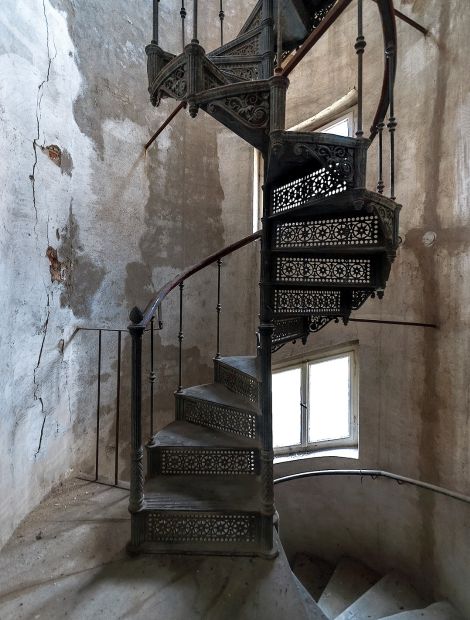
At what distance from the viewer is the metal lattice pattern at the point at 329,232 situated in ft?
4.65

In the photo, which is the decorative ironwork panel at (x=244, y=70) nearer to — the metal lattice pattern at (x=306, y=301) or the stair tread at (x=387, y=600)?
the metal lattice pattern at (x=306, y=301)

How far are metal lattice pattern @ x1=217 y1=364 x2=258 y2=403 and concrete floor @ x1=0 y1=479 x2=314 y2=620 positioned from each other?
0.76m

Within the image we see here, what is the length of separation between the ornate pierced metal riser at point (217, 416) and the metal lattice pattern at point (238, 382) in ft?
0.40

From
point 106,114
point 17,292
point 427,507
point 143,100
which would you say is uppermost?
point 143,100

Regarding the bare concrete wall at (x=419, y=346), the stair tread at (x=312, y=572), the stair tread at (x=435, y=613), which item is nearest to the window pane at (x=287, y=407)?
the bare concrete wall at (x=419, y=346)

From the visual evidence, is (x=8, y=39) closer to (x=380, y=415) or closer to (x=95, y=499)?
(x=95, y=499)

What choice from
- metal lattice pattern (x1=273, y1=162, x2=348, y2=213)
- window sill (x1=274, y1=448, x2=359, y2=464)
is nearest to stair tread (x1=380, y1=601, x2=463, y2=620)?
window sill (x1=274, y1=448, x2=359, y2=464)

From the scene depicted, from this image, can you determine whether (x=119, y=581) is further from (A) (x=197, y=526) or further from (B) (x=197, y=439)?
(B) (x=197, y=439)

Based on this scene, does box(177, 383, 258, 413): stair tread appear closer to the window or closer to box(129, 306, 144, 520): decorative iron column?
box(129, 306, 144, 520): decorative iron column

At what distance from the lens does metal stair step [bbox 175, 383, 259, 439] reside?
1.67 meters

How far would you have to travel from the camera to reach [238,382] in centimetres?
189

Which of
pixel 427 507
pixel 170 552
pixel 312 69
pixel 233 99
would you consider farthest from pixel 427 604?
pixel 312 69

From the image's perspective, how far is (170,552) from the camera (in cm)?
143

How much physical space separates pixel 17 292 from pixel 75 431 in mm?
1088
